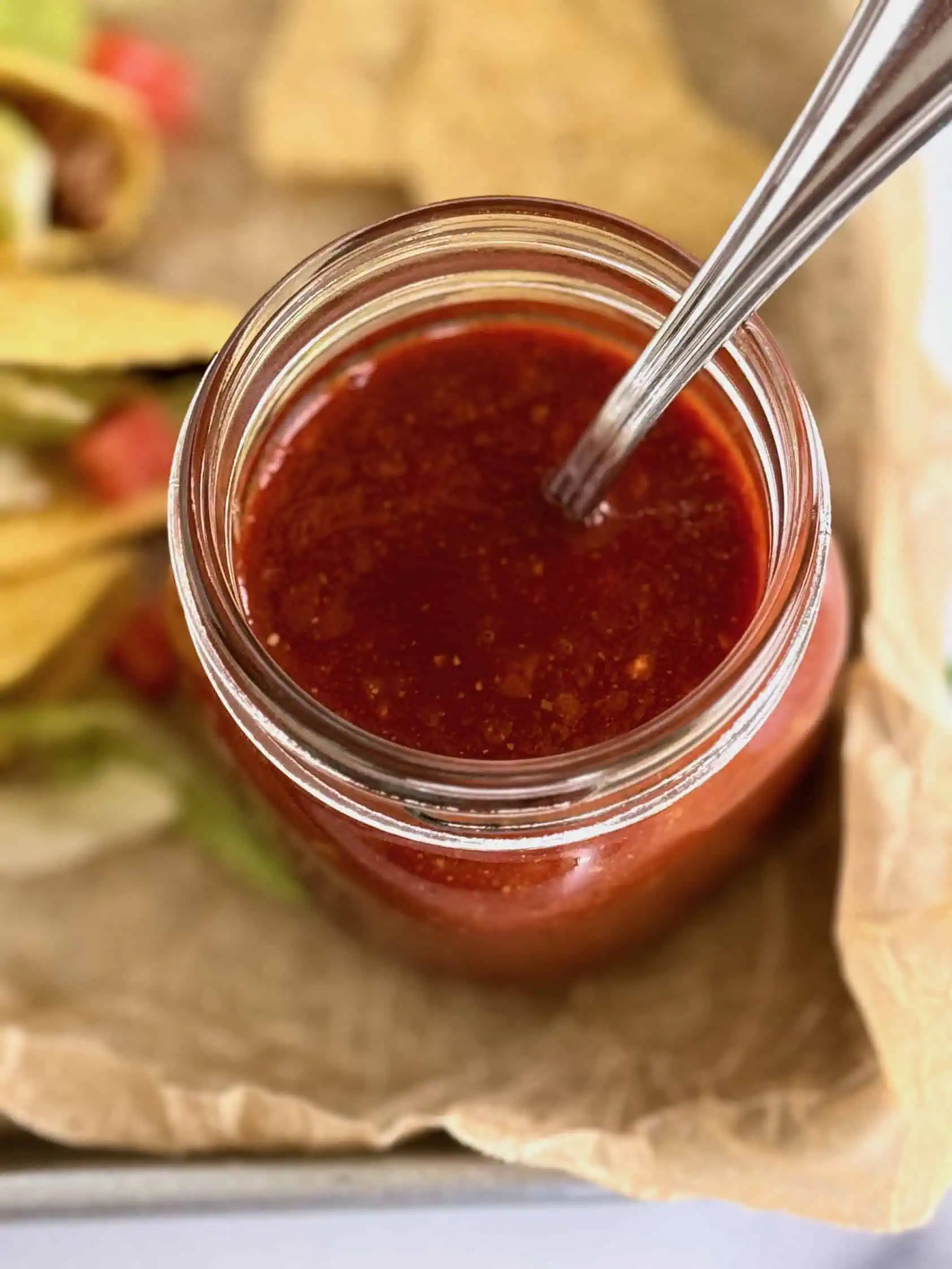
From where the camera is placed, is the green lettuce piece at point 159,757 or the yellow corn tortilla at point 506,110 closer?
the green lettuce piece at point 159,757

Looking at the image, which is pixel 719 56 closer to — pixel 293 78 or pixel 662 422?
pixel 293 78

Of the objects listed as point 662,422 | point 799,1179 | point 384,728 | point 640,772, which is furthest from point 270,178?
point 799,1179

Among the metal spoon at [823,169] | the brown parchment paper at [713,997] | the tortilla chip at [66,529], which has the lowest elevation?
the brown parchment paper at [713,997]

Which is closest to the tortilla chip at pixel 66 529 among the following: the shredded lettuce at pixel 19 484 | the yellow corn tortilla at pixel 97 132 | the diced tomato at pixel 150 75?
the shredded lettuce at pixel 19 484

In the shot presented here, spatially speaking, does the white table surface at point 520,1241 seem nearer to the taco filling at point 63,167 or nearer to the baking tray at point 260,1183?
the baking tray at point 260,1183

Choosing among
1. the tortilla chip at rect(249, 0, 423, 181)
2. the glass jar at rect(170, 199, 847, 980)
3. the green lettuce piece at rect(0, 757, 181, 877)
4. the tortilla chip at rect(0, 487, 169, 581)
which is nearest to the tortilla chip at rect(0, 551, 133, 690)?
the tortilla chip at rect(0, 487, 169, 581)

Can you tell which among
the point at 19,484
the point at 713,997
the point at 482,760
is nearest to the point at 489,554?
the point at 482,760

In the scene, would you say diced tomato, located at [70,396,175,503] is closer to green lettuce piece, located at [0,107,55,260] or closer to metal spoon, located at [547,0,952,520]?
green lettuce piece, located at [0,107,55,260]
